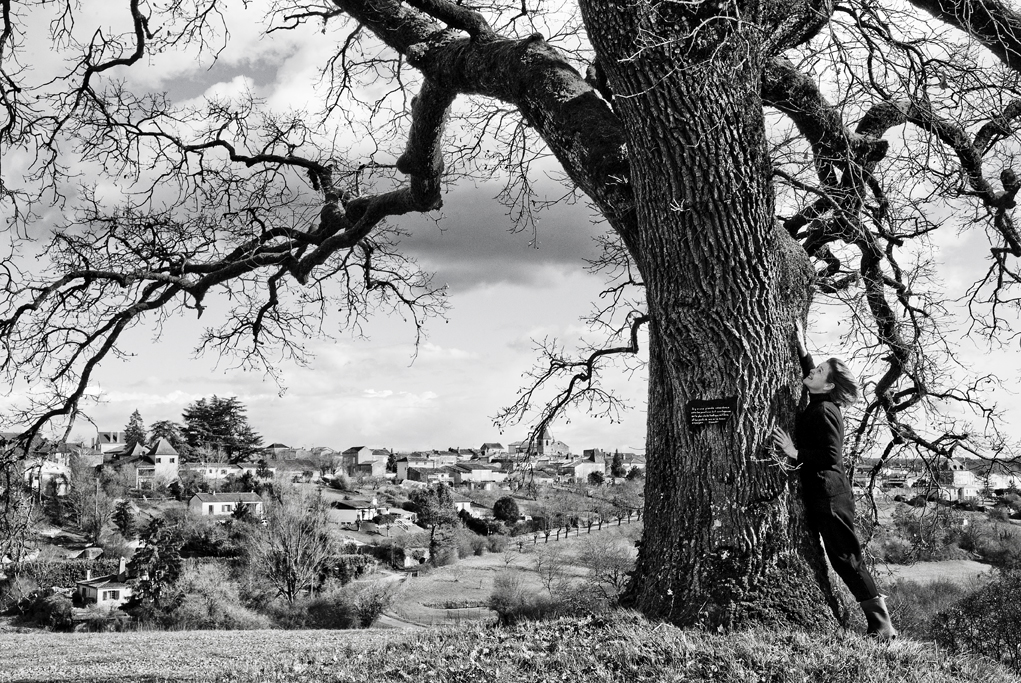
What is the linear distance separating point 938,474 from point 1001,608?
812cm

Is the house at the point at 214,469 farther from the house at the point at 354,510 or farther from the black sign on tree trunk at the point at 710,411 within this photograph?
the black sign on tree trunk at the point at 710,411

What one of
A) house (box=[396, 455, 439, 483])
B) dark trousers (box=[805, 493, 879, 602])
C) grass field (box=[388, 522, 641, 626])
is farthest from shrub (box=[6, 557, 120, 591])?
dark trousers (box=[805, 493, 879, 602])

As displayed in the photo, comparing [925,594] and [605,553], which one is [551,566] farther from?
[925,594]

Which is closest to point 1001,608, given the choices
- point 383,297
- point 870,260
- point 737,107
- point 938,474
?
point 938,474

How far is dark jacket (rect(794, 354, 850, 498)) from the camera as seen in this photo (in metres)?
5.09

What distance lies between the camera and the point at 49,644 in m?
19.1

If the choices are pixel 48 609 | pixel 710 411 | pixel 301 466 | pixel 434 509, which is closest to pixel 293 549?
pixel 48 609

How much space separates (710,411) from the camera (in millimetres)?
5066

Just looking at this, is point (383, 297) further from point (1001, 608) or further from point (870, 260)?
point (1001, 608)

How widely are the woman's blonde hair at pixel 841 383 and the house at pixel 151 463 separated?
216ft

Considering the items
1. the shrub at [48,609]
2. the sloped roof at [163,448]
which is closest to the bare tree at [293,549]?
the shrub at [48,609]

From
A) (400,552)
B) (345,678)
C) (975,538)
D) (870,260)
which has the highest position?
(870,260)

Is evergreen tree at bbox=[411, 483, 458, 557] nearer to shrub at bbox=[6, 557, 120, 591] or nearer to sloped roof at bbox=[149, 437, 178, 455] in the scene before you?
shrub at bbox=[6, 557, 120, 591]

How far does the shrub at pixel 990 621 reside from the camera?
12.9 meters
